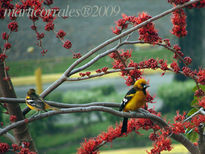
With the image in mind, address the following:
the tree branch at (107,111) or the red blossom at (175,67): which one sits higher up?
the red blossom at (175,67)

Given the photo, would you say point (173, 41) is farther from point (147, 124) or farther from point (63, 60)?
point (63, 60)

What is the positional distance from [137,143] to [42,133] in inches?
37.2

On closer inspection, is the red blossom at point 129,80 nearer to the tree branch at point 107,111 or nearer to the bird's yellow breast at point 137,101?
the bird's yellow breast at point 137,101

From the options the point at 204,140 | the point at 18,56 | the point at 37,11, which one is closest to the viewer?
the point at 37,11

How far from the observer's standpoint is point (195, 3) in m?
1.03

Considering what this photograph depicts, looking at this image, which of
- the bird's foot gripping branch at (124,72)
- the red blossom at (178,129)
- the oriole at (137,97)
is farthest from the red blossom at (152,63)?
the red blossom at (178,129)

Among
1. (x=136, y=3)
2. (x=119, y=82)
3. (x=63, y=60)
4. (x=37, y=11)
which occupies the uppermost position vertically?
(x=136, y=3)

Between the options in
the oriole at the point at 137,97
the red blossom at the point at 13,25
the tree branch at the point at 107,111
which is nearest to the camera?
the tree branch at the point at 107,111

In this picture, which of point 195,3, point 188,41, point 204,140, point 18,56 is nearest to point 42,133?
point 18,56

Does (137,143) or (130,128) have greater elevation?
(130,128)

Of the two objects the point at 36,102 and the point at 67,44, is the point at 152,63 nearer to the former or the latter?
the point at 67,44

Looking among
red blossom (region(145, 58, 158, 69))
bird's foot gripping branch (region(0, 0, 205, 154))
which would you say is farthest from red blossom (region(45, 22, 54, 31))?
red blossom (region(145, 58, 158, 69))

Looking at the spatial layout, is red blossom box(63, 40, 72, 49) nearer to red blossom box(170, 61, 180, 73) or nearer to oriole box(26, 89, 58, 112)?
oriole box(26, 89, 58, 112)

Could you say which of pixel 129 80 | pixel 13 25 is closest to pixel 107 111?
pixel 129 80
